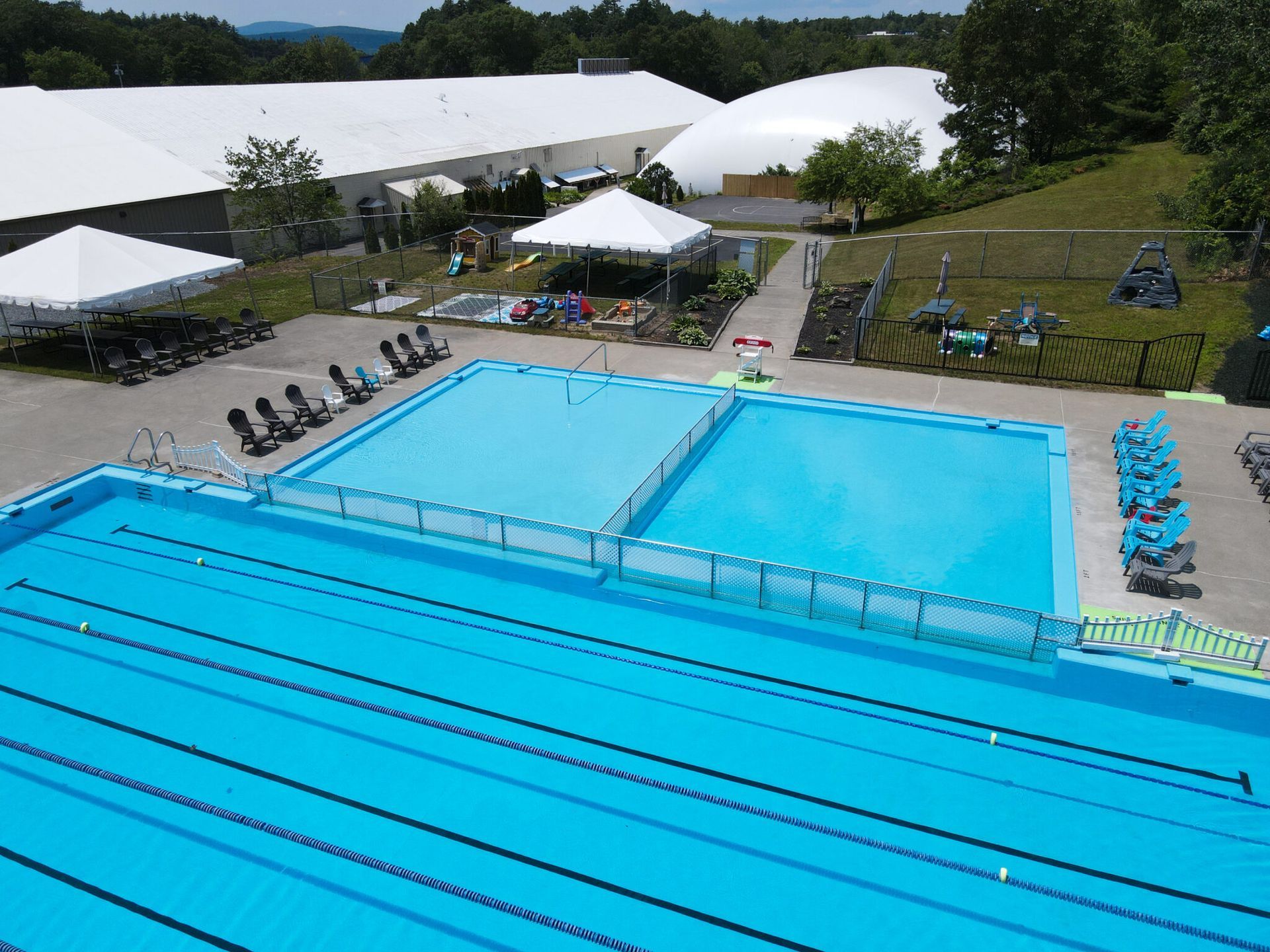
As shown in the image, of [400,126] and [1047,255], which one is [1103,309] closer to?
[1047,255]

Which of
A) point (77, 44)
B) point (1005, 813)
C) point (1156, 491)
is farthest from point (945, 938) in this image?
point (77, 44)

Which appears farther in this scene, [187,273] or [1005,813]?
[187,273]

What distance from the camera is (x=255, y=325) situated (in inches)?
991

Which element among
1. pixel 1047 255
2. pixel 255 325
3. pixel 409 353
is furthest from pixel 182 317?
pixel 1047 255

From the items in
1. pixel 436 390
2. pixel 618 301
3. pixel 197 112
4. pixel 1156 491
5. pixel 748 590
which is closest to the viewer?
pixel 748 590

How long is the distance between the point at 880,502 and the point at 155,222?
34.1 m

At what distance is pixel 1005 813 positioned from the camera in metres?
9.55

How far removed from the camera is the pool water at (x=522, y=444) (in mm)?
16297

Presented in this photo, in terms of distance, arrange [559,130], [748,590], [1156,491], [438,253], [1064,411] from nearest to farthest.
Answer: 1. [748,590]
2. [1156,491]
3. [1064,411]
4. [438,253]
5. [559,130]

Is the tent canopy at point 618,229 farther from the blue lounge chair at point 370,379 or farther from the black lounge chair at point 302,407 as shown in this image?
the black lounge chair at point 302,407

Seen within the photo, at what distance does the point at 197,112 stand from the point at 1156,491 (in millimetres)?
47942

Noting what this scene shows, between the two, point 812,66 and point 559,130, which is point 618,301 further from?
point 812,66

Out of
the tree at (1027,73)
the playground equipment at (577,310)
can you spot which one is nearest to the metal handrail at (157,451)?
the playground equipment at (577,310)

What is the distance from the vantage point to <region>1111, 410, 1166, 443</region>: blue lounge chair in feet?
55.0
